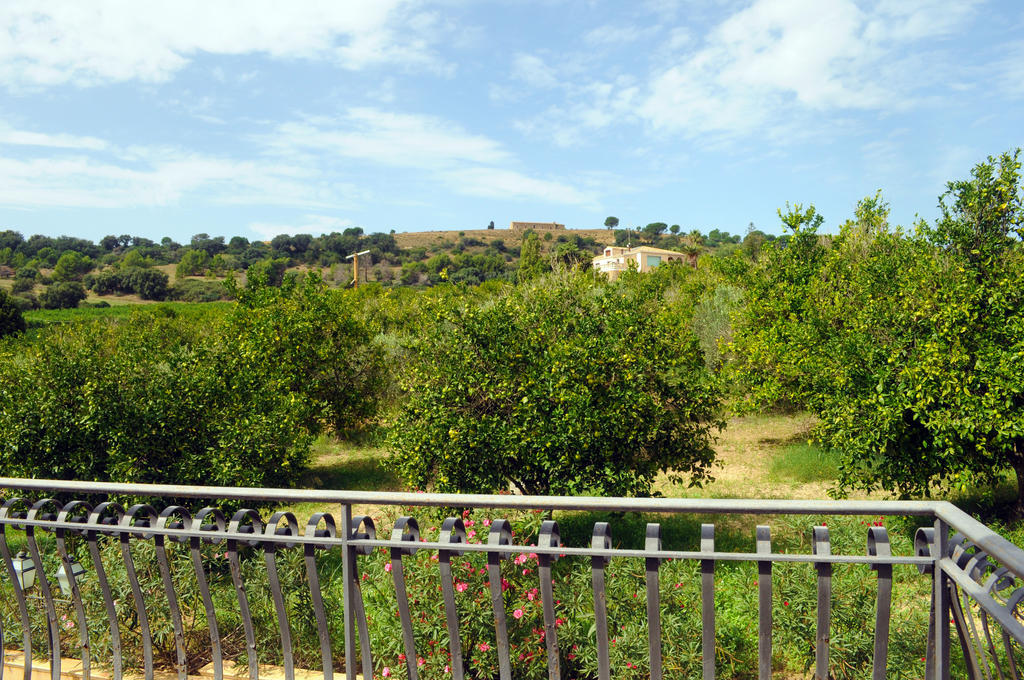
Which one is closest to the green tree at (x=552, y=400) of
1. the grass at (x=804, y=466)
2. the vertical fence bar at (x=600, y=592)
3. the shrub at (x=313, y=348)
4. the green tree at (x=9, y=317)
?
the grass at (x=804, y=466)

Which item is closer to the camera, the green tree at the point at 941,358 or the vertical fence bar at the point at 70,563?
the vertical fence bar at the point at 70,563

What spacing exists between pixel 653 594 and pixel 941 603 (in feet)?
2.63

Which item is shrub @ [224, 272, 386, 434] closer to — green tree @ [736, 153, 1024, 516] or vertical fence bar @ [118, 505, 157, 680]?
green tree @ [736, 153, 1024, 516]

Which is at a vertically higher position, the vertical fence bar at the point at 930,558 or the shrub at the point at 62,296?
the shrub at the point at 62,296

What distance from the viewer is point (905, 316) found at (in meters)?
8.47

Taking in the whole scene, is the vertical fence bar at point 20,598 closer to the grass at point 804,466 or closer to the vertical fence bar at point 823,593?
the vertical fence bar at point 823,593

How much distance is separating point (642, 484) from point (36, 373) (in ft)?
27.5

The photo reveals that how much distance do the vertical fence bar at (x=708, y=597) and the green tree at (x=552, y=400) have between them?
5863 mm

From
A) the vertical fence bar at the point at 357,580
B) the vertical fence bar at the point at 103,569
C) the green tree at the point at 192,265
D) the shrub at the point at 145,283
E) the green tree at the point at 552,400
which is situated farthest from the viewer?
the green tree at the point at 192,265

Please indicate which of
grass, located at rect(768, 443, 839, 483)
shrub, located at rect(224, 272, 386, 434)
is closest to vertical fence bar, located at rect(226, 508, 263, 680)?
shrub, located at rect(224, 272, 386, 434)

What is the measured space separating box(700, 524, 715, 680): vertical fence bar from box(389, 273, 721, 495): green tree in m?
5.86

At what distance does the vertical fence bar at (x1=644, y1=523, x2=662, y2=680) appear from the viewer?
77.7 inches

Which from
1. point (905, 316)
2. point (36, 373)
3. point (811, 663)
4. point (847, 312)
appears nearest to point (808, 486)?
point (847, 312)

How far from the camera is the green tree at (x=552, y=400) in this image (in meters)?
8.21
